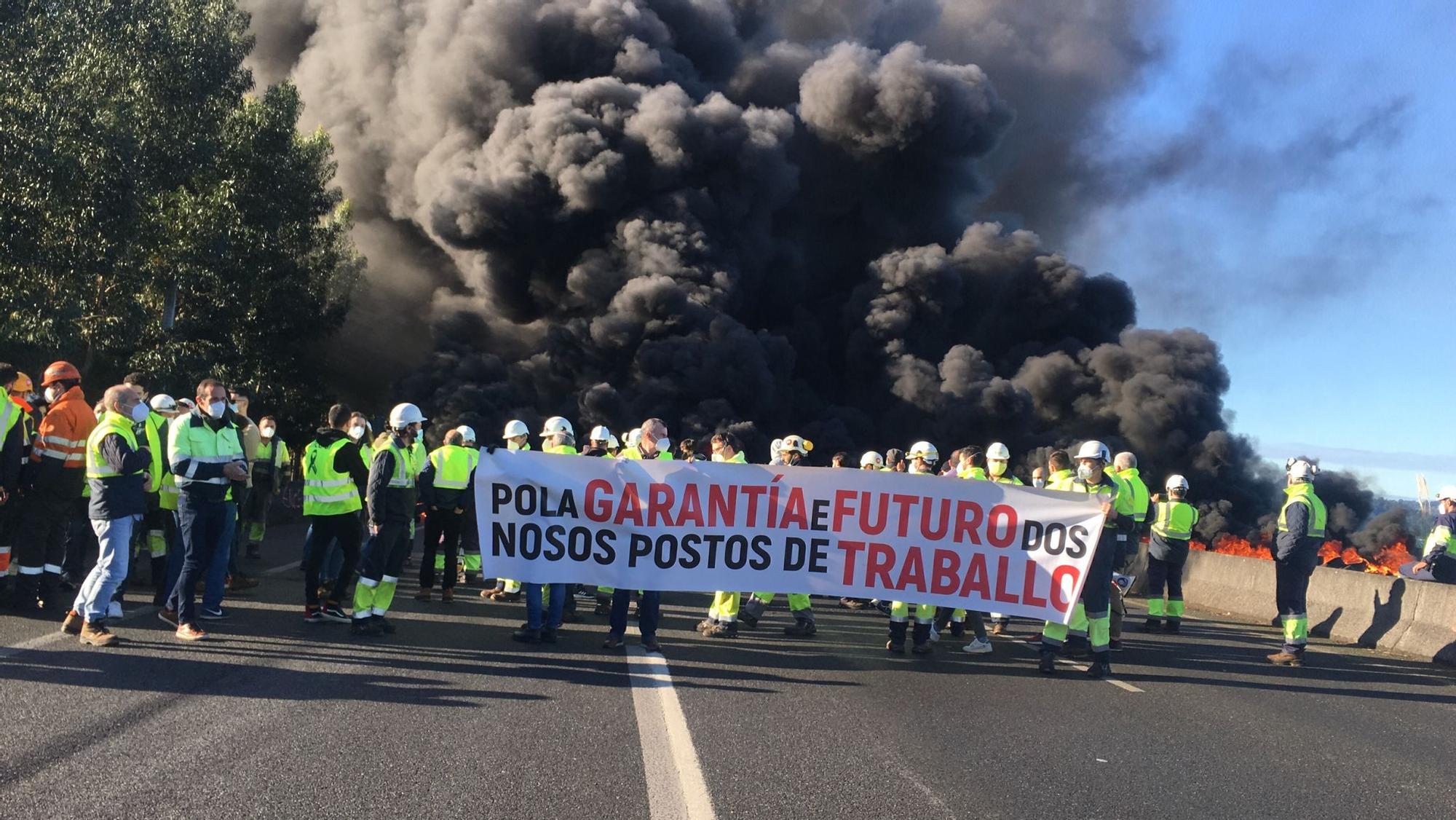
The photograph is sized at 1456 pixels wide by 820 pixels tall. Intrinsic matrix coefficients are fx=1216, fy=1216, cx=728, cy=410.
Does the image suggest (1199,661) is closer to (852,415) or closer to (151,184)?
(151,184)

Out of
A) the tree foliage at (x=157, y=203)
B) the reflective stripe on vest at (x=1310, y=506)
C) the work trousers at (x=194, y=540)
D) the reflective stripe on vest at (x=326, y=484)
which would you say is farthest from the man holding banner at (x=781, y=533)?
the tree foliage at (x=157, y=203)

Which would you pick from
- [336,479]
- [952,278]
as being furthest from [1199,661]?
[952,278]

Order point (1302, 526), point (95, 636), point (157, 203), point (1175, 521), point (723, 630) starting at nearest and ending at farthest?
point (95, 636) → point (723, 630) → point (1302, 526) → point (1175, 521) → point (157, 203)

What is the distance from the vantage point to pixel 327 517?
8562mm

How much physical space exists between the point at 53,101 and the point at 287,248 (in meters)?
10.9

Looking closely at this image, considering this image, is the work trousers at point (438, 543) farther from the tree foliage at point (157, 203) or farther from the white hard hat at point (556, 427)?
the tree foliage at point (157, 203)

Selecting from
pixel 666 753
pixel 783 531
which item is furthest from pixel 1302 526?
pixel 666 753

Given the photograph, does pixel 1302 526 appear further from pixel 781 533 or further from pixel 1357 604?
pixel 781 533

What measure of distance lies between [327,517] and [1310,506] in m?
7.48

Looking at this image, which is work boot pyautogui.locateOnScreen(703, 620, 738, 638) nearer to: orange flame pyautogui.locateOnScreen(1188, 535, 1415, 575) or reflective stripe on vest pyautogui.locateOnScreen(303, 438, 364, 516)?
reflective stripe on vest pyautogui.locateOnScreen(303, 438, 364, 516)

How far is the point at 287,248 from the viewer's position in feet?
93.6

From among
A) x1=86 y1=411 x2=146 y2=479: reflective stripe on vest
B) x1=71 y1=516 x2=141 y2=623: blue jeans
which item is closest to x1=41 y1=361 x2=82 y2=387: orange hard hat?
x1=86 y1=411 x2=146 y2=479: reflective stripe on vest

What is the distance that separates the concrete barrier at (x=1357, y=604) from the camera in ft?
35.5

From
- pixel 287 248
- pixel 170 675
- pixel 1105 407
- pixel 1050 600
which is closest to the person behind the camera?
pixel 170 675
